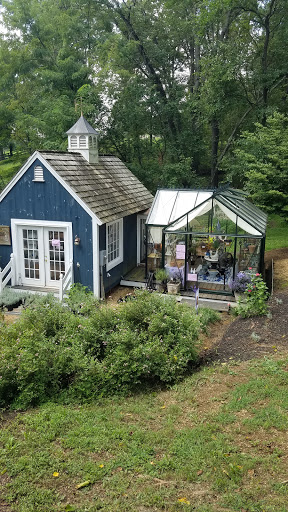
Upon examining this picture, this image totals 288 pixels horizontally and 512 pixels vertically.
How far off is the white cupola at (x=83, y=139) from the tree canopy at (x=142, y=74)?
18.2 feet

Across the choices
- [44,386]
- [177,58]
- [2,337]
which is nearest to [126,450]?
[44,386]

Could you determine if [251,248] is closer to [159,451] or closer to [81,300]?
[81,300]

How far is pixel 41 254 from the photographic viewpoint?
38.7 ft

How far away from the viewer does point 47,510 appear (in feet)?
12.9

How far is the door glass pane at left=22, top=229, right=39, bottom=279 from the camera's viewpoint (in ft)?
38.9

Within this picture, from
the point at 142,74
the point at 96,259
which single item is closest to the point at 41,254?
the point at 96,259

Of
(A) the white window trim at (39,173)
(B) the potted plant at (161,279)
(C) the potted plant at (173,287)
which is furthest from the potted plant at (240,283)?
(A) the white window trim at (39,173)

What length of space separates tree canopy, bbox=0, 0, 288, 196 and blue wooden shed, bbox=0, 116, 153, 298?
7283 millimetres

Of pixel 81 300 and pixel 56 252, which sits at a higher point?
pixel 56 252

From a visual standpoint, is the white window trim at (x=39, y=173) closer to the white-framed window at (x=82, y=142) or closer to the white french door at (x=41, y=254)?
the white french door at (x=41, y=254)

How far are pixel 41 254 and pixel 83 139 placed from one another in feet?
13.4

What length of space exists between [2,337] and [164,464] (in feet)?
11.7

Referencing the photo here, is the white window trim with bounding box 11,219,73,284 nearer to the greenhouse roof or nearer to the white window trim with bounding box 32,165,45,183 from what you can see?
the white window trim with bounding box 32,165,45,183

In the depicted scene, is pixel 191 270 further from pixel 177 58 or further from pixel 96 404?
pixel 177 58
